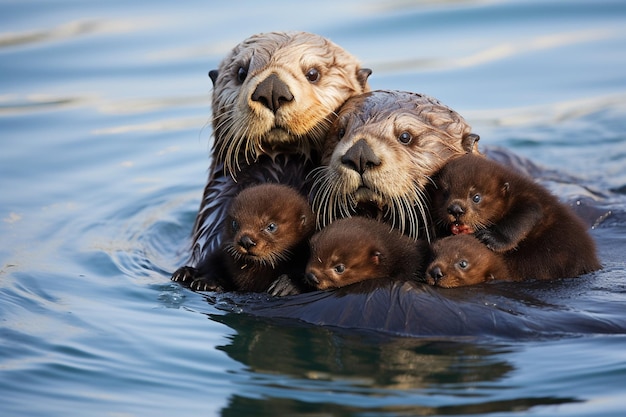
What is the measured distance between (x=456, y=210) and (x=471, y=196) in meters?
0.11

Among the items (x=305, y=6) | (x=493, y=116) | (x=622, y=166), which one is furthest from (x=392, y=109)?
(x=305, y=6)

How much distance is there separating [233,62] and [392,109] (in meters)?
1.09

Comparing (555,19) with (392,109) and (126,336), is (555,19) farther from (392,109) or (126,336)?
(126,336)

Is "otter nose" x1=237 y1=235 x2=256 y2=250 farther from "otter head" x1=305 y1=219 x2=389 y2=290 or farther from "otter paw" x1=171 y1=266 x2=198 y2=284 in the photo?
"otter paw" x1=171 y1=266 x2=198 y2=284

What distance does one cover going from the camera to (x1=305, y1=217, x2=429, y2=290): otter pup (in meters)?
5.25

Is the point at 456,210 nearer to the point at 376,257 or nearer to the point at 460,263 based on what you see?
the point at 460,263

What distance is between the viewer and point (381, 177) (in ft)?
18.0

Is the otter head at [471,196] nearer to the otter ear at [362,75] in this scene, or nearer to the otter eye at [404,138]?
the otter eye at [404,138]

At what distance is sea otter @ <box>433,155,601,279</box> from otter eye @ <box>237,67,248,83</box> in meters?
1.39

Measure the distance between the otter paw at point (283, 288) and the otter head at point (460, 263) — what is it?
70 cm

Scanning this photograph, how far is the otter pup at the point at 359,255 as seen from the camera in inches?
207

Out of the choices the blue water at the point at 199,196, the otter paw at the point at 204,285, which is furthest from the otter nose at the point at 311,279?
the otter paw at the point at 204,285

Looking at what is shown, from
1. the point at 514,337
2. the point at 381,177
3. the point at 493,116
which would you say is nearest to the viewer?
the point at 514,337

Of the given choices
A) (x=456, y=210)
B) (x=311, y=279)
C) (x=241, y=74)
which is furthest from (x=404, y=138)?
(x=241, y=74)
